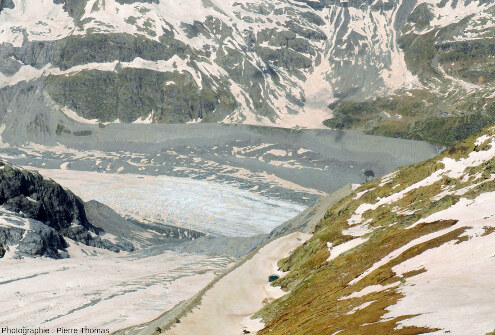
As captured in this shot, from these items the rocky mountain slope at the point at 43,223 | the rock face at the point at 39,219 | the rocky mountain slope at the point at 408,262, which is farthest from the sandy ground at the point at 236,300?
the rock face at the point at 39,219

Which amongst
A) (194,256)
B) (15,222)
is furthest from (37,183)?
(194,256)

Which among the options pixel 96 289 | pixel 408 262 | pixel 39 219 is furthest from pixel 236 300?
pixel 39 219

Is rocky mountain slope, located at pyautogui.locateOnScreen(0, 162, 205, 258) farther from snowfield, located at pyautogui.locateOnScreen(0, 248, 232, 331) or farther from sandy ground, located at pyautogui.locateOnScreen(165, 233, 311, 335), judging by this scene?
sandy ground, located at pyautogui.locateOnScreen(165, 233, 311, 335)

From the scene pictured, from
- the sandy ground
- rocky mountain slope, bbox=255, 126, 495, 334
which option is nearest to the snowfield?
the sandy ground

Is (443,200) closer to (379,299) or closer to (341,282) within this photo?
(341,282)

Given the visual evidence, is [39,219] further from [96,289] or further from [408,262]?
[408,262]
